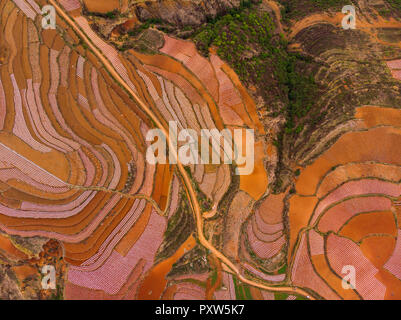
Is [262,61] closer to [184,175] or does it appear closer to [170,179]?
[184,175]

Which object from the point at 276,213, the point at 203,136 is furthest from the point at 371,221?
the point at 203,136

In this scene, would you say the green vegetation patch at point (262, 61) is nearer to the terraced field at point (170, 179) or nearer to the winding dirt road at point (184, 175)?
the terraced field at point (170, 179)

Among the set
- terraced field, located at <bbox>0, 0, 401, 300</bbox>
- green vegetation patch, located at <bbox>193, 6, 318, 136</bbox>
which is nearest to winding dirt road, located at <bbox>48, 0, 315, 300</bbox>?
terraced field, located at <bbox>0, 0, 401, 300</bbox>

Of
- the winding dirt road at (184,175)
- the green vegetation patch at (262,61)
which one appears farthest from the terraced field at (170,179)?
the green vegetation patch at (262,61)

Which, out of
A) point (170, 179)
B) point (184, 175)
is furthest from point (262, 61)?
point (170, 179)

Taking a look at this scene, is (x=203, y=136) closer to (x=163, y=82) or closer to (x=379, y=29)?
(x=163, y=82)
